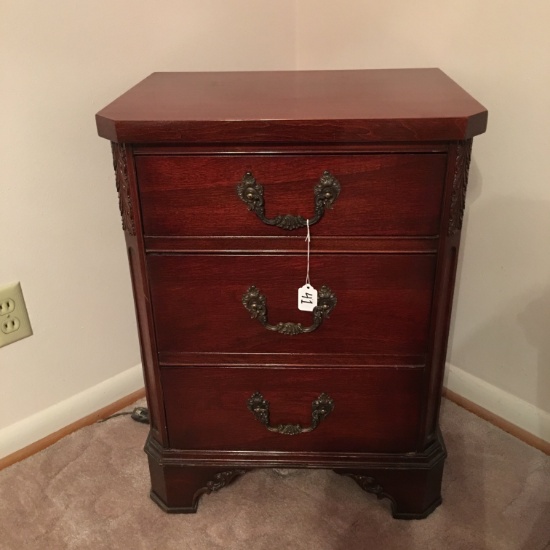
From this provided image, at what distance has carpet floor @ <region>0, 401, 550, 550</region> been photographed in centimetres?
102

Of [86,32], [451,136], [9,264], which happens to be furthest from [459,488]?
[86,32]

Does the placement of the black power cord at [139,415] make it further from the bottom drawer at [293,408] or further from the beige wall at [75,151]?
the bottom drawer at [293,408]

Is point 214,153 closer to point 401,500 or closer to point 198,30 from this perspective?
point 198,30

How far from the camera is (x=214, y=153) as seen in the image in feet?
2.56

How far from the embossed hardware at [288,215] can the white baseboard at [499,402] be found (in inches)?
28.1

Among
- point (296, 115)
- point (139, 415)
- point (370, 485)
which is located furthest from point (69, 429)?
point (296, 115)

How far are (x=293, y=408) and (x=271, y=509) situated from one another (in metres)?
0.24

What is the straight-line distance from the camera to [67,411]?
4.17ft

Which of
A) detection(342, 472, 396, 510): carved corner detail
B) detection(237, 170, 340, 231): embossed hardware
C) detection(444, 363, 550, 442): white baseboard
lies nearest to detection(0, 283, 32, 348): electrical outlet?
detection(237, 170, 340, 231): embossed hardware

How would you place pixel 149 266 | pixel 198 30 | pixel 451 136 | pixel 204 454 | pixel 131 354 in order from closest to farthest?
pixel 451 136 < pixel 149 266 < pixel 204 454 < pixel 198 30 < pixel 131 354

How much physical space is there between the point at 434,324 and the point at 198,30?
2.50ft

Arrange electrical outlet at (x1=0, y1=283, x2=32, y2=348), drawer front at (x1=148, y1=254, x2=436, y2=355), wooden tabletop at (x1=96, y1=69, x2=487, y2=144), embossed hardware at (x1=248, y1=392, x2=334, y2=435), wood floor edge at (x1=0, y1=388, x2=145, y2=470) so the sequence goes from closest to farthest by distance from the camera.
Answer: wooden tabletop at (x1=96, y1=69, x2=487, y2=144) → drawer front at (x1=148, y1=254, x2=436, y2=355) → embossed hardware at (x1=248, y1=392, x2=334, y2=435) → electrical outlet at (x1=0, y1=283, x2=32, y2=348) → wood floor edge at (x1=0, y1=388, x2=145, y2=470)

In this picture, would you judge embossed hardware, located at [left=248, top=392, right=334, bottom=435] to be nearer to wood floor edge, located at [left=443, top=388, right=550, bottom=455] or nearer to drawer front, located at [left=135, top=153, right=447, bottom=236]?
drawer front, located at [left=135, top=153, right=447, bottom=236]

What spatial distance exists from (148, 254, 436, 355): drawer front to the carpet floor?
35cm
